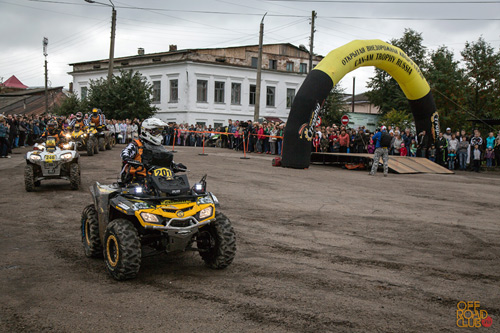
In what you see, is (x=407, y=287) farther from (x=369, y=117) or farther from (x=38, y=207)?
(x=369, y=117)

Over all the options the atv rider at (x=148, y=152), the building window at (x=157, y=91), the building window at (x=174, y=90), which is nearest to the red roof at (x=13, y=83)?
the building window at (x=157, y=91)

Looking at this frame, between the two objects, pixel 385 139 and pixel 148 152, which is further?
pixel 385 139

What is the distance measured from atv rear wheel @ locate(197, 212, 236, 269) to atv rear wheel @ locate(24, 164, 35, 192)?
805 cm

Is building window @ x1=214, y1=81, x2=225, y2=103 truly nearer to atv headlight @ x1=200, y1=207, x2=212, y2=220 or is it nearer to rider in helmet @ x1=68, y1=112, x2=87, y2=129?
rider in helmet @ x1=68, y1=112, x2=87, y2=129

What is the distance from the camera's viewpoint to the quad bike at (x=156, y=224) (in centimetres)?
564

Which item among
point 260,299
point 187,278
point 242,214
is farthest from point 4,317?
point 242,214

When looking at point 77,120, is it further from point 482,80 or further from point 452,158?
point 482,80

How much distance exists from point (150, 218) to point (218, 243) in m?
0.99

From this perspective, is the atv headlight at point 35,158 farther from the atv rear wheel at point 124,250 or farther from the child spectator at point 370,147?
the child spectator at point 370,147

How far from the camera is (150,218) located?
564cm

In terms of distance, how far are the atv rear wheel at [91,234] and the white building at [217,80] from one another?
4378cm

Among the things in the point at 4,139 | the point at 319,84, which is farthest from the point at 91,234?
the point at 4,139

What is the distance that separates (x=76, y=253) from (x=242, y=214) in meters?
4.03

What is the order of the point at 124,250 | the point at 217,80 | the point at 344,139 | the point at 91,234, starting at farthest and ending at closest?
the point at 217,80, the point at 344,139, the point at 91,234, the point at 124,250
